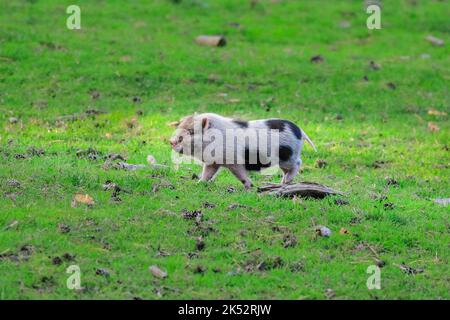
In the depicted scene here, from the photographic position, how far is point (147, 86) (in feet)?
55.9

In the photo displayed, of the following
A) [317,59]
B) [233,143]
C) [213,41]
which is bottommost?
[233,143]

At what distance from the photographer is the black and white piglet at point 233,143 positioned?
35.8 ft

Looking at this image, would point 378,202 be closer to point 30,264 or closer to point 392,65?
point 30,264

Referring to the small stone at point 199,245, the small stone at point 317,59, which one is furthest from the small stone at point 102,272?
the small stone at point 317,59

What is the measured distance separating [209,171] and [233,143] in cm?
57

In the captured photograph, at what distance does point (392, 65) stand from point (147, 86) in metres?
5.98

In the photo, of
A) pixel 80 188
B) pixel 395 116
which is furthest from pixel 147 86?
pixel 80 188

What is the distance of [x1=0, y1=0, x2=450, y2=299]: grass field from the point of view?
8.53m

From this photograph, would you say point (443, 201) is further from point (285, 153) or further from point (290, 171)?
point (285, 153)

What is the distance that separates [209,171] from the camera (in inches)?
442

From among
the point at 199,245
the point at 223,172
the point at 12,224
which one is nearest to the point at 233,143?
the point at 223,172

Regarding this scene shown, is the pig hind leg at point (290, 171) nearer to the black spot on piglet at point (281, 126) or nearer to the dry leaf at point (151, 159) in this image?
the black spot on piglet at point (281, 126)
